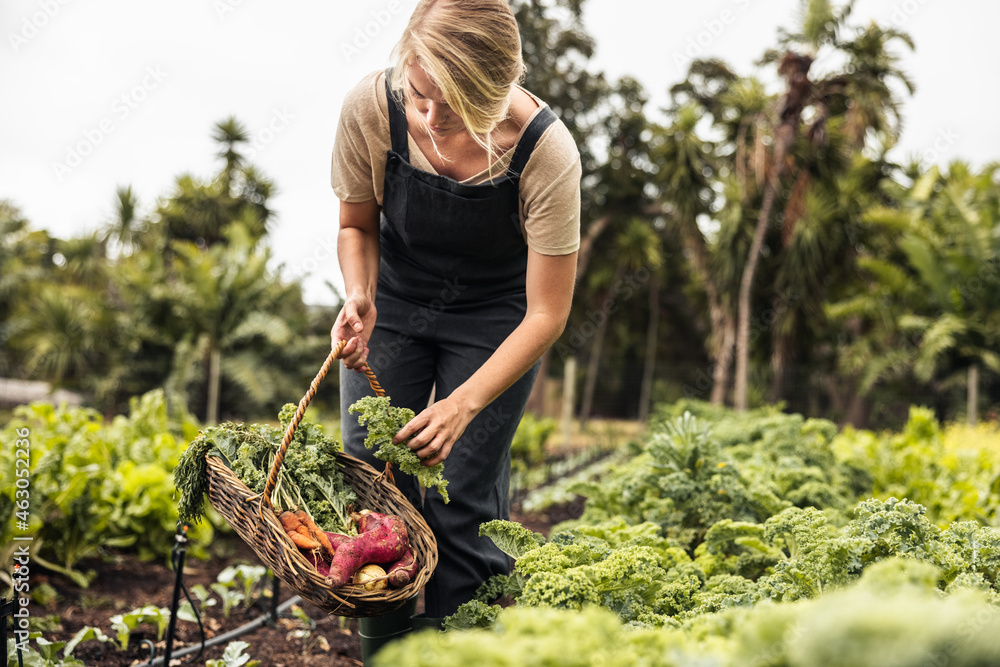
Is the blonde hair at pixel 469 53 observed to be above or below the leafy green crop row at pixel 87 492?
above

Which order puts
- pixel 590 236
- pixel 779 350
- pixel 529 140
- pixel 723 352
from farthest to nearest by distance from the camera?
pixel 590 236, pixel 779 350, pixel 723 352, pixel 529 140

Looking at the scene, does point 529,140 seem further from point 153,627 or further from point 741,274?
point 741,274

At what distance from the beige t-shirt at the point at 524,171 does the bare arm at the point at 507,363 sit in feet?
0.22

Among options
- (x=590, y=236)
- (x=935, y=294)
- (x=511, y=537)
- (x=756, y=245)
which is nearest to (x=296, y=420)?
(x=511, y=537)

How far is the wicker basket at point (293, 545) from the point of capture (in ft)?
4.64

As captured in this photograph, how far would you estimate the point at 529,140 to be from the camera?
5.85ft

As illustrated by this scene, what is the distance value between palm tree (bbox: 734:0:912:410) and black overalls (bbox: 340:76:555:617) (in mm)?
10388

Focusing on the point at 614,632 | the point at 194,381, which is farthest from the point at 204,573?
the point at 194,381

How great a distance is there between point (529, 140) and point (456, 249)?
0.38m

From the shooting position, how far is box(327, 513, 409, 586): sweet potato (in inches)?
58.7

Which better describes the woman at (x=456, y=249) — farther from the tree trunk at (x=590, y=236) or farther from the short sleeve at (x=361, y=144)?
the tree trunk at (x=590, y=236)

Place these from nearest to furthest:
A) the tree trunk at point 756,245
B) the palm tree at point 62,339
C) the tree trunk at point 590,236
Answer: the tree trunk at point 756,245, the palm tree at point 62,339, the tree trunk at point 590,236

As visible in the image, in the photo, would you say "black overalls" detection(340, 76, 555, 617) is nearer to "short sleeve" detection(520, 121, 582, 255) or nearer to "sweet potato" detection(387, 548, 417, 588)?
"short sleeve" detection(520, 121, 582, 255)

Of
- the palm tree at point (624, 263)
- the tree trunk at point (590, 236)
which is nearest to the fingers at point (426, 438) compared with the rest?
the palm tree at point (624, 263)
